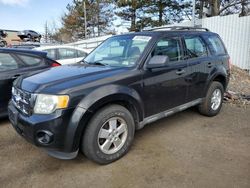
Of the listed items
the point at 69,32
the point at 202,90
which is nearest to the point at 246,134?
the point at 202,90

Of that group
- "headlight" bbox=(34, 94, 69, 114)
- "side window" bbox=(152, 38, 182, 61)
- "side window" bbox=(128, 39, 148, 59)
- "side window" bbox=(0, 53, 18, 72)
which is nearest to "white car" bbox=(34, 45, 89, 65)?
"side window" bbox=(0, 53, 18, 72)

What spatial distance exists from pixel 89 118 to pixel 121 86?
61 centimetres

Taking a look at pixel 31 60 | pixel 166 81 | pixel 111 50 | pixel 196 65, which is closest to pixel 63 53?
pixel 31 60

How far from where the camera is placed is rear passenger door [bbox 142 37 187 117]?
3582 millimetres

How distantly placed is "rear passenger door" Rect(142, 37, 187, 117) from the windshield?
0.80 feet

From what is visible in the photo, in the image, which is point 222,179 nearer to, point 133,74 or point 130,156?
point 130,156

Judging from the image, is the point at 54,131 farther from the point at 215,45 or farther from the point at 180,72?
the point at 215,45

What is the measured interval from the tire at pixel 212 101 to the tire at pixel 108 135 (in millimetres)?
2059

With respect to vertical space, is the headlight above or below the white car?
below

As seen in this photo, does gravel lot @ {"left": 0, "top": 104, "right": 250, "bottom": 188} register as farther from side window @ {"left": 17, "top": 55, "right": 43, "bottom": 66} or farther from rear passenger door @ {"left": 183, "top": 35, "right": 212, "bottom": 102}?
side window @ {"left": 17, "top": 55, "right": 43, "bottom": 66}

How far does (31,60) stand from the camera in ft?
16.7

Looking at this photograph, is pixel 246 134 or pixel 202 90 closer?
pixel 246 134

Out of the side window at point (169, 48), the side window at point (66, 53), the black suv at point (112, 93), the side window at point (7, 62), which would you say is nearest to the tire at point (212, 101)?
the black suv at point (112, 93)

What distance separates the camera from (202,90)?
4.61m
